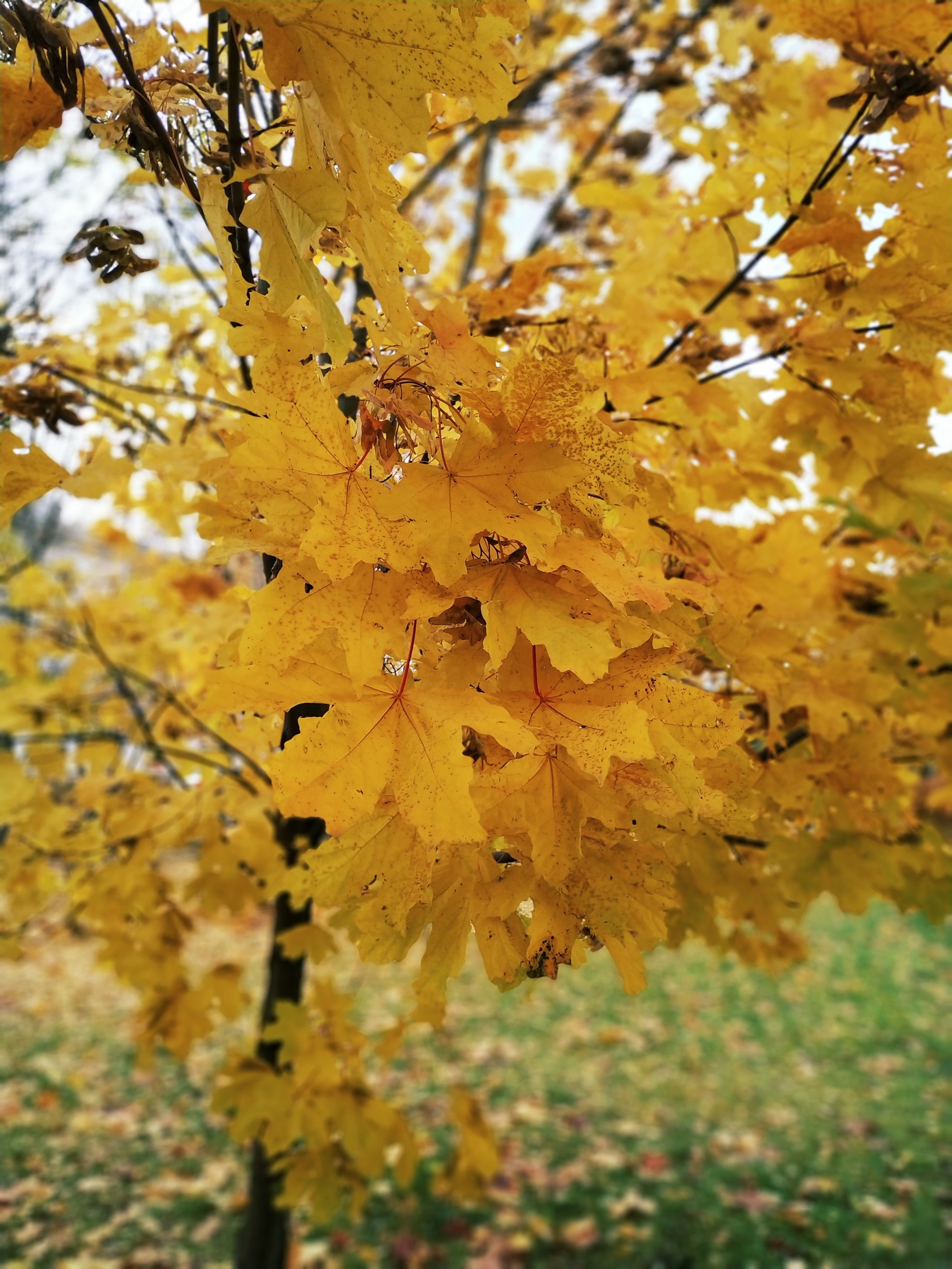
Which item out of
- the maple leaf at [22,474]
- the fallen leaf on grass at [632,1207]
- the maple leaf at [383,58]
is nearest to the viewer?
the maple leaf at [383,58]

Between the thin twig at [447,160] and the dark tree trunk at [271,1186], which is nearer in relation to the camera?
the dark tree trunk at [271,1186]

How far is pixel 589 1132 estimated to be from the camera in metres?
3.89

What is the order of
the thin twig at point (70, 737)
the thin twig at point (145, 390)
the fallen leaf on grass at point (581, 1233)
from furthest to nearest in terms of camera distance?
the fallen leaf on grass at point (581, 1233), the thin twig at point (70, 737), the thin twig at point (145, 390)

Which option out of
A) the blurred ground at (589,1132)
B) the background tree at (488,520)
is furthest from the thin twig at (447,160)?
the blurred ground at (589,1132)

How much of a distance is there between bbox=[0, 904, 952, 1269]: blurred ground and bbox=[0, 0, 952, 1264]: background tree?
69 cm

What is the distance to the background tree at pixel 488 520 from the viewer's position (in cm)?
73

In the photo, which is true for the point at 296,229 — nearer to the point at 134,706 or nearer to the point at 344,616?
the point at 344,616

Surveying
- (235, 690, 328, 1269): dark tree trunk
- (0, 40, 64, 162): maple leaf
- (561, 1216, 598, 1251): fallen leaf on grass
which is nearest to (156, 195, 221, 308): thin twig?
(0, 40, 64, 162): maple leaf

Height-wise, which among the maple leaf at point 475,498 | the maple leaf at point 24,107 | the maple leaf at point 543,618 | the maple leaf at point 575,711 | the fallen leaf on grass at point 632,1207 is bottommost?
the fallen leaf on grass at point 632,1207

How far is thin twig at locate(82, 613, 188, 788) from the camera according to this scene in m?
2.29

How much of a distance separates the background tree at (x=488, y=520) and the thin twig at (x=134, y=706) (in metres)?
0.06

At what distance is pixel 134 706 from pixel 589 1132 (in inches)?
127

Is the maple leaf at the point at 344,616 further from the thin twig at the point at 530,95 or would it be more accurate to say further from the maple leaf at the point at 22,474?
the thin twig at the point at 530,95

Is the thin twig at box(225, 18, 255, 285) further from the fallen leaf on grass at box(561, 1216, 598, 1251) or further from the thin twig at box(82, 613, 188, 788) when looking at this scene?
the fallen leaf on grass at box(561, 1216, 598, 1251)
